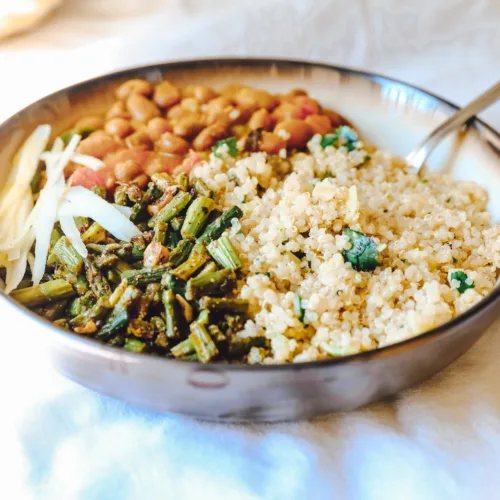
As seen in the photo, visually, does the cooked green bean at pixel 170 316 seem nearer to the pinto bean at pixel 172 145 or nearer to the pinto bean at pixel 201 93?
the pinto bean at pixel 172 145

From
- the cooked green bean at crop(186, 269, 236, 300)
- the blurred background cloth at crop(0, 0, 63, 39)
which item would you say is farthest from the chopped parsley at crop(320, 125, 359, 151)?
the blurred background cloth at crop(0, 0, 63, 39)

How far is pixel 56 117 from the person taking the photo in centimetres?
166

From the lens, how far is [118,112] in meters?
1.68

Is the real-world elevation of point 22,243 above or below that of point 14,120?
below

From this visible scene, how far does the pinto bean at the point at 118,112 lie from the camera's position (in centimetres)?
167

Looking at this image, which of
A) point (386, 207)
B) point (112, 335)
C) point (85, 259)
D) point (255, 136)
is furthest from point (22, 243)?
point (386, 207)

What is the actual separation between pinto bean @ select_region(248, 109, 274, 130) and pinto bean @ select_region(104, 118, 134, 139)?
32 centimetres

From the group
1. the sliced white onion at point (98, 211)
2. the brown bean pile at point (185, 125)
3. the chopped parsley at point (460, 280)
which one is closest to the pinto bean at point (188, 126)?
the brown bean pile at point (185, 125)

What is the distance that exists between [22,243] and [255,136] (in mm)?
623

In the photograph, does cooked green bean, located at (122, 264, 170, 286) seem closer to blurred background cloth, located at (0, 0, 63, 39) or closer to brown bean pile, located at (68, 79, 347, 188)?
brown bean pile, located at (68, 79, 347, 188)

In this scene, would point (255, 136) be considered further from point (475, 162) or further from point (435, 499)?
point (435, 499)

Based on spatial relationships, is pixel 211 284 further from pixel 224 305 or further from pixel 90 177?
pixel 90 177

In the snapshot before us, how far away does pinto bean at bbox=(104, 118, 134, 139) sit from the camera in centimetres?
161

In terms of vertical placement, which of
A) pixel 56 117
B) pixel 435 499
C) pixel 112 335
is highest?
pixel 56 117
